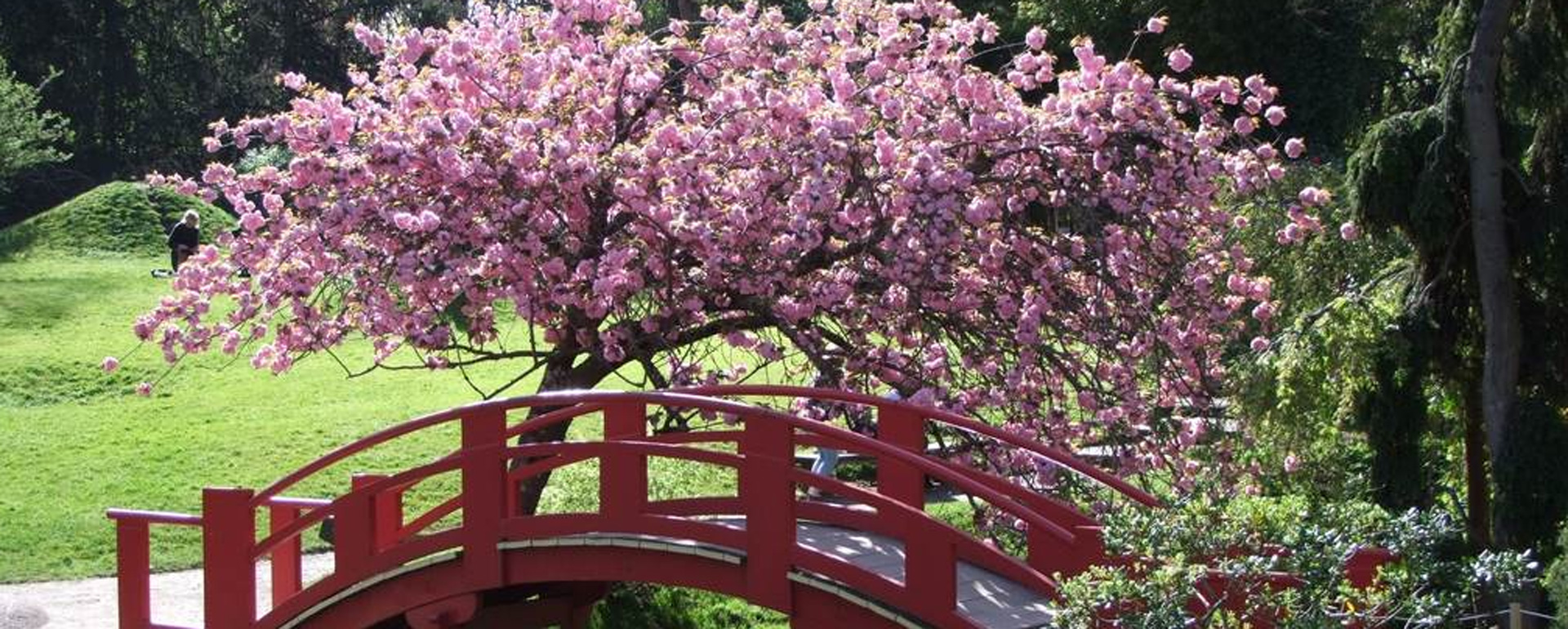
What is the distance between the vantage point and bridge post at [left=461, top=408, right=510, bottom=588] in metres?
8.83

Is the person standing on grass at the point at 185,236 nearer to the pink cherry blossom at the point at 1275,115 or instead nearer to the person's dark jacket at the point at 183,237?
the person's dark jacket at the point at 183,237

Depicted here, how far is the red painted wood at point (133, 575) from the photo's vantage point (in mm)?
10656

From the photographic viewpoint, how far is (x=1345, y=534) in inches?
247

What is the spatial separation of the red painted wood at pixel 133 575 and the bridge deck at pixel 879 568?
9.63 feet

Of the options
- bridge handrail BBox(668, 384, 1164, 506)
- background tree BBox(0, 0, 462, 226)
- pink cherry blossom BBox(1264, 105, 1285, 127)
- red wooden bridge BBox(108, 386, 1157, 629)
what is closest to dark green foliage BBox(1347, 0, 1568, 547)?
pink cherry blossom BBox(1264, 105, 1285, 127)

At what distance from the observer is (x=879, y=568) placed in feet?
27.8

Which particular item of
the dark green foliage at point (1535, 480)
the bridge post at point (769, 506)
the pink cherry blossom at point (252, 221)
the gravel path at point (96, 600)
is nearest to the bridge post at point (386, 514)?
Result: the pink cherry blossom at point (252, 221)

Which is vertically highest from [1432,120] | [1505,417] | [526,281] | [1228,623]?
[1432,120]

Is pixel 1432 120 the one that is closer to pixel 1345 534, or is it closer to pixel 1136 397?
pixel 1136 397

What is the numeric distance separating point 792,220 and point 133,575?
14.1 ft

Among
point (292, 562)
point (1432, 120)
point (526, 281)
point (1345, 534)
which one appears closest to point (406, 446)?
point (292, 562)

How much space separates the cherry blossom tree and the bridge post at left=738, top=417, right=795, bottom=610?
5.82 ft

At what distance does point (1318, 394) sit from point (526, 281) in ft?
16.6

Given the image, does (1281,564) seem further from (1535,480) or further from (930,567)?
(1535,480)
